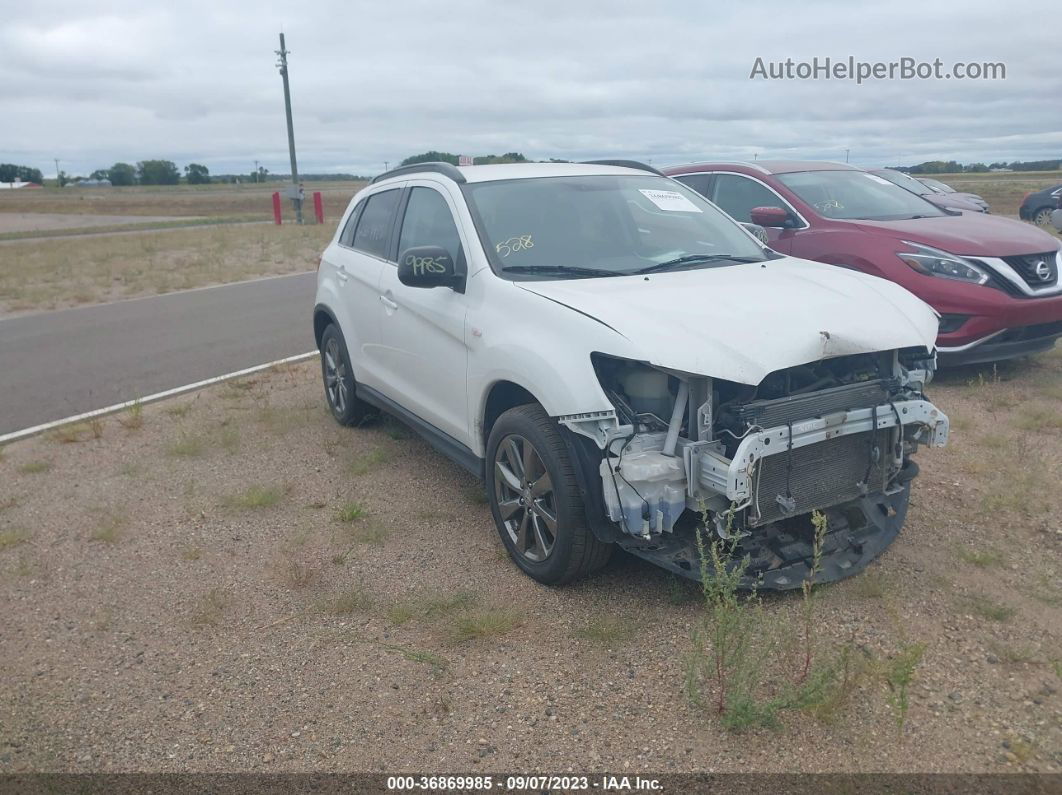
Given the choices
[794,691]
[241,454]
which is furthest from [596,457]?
[241,454]

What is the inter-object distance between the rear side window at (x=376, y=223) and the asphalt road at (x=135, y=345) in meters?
3.19

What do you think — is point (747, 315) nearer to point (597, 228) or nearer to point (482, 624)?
point (597, 228)

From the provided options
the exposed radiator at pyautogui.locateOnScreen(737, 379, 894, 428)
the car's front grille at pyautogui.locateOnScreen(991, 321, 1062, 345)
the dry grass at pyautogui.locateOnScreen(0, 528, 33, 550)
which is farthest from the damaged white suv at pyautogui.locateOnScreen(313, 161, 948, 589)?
the car's front grille at pyautogui.locateOnScreen(991, 321, 1062, 345)

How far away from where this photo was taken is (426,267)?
463cm

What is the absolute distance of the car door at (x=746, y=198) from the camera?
320 inches

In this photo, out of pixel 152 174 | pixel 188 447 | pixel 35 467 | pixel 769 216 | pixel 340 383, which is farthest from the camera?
pixel 152 174

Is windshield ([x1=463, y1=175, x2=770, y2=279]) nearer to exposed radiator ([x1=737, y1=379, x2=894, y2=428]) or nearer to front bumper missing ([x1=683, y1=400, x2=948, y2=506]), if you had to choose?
exposed radiator ([x1=737, y1=379, x2=894, y2=428])

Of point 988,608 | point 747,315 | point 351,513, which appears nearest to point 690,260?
point 747,315

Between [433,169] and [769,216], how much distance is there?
131 inches

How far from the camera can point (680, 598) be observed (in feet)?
13.5

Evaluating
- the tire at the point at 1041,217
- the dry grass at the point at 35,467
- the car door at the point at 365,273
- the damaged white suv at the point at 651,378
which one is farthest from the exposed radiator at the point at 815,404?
the tire at the point at 1041,217

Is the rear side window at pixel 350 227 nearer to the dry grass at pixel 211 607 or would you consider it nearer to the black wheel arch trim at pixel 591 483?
the dry grass at pixel 211 607

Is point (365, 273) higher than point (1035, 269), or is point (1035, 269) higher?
point (365, 273)

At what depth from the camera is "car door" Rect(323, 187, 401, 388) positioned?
5.92 metres
